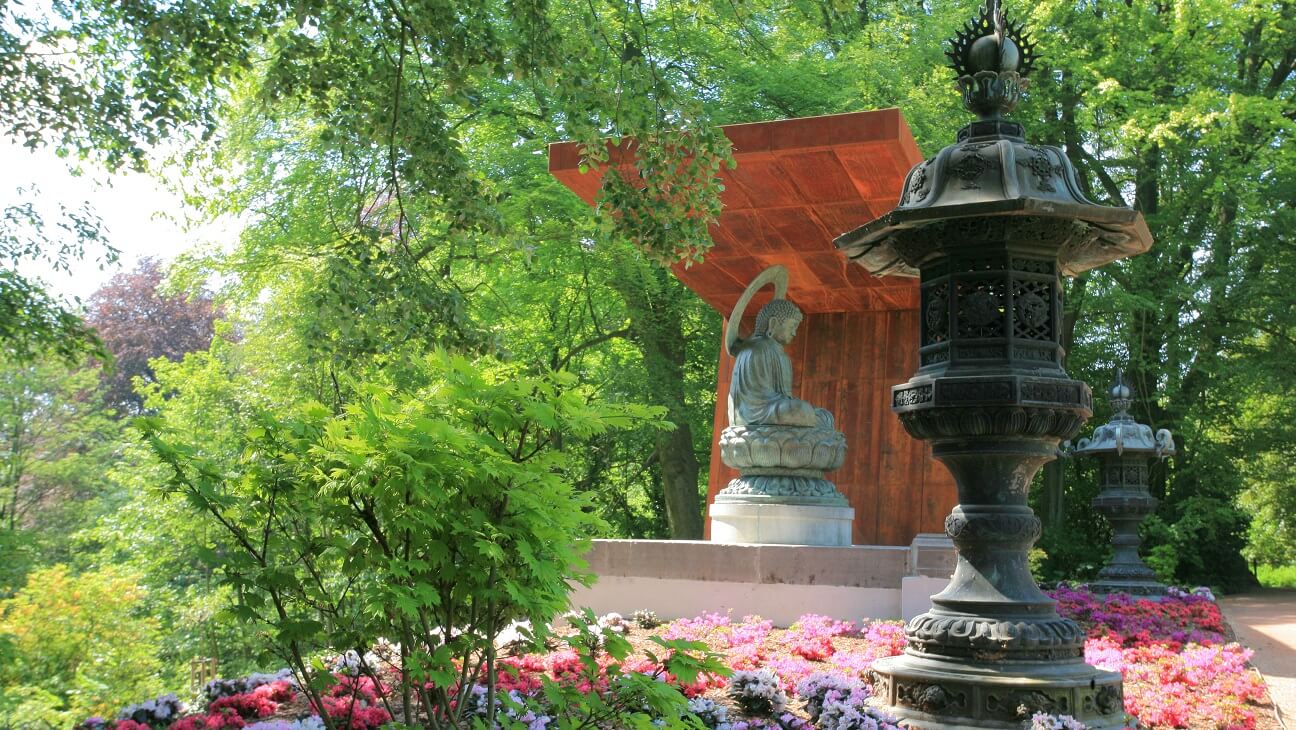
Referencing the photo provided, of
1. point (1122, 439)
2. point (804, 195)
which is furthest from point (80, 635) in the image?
point (1122, 439)

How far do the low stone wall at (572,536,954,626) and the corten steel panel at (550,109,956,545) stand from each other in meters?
2.59

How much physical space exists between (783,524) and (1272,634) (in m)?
5.18

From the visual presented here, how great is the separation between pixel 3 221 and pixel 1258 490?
25.7 m

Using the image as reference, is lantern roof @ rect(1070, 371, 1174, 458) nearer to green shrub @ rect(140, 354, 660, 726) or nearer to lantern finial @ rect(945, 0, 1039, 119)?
lantern finial @ rect(945, 0, 1039, 119)

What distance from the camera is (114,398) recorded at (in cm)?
3097

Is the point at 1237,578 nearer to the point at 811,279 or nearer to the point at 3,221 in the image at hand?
the point at 811,279

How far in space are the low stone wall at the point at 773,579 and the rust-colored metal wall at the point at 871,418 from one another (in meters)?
3.41

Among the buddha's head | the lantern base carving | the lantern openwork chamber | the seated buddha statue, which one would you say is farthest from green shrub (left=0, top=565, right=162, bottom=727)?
the lantern openwork chamber

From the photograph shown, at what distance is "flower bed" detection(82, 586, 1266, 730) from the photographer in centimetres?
448

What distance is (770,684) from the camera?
16.7 feet

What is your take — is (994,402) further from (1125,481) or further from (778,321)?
(1125,481)

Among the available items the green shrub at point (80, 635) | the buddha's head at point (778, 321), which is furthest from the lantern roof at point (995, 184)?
the green shrub at point (80, 635)

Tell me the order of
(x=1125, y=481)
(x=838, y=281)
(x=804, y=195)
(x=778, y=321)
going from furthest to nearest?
(x=1125, y=481), (x=838, y=281), (x=778, y=321), (x=804, y=195)

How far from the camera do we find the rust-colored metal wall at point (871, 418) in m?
12.4
